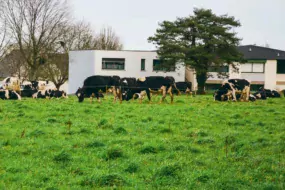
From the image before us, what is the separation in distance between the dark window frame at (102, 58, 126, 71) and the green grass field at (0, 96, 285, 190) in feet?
156

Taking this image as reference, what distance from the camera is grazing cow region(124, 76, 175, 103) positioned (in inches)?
1196

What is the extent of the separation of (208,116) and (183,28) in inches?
1482

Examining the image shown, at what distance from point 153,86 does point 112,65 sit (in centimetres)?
3420

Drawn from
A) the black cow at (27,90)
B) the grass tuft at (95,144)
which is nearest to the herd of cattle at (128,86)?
the black cow at (27,90)

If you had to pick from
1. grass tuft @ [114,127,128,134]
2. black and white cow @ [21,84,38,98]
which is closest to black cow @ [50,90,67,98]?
black and white cow @ [21,84,38,98]

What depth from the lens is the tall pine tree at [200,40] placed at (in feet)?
173

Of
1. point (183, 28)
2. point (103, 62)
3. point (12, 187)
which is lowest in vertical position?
point (12, 187)

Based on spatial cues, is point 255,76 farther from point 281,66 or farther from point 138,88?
point 138,88

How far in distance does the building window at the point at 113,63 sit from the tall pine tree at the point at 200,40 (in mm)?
8974

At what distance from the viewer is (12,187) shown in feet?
24.0

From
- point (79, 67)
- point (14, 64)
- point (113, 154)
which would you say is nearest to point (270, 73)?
point (79, 67)

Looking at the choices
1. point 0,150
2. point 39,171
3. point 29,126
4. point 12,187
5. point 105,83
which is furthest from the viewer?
point 105,83

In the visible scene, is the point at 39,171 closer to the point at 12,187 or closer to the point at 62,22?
the point at 12,187

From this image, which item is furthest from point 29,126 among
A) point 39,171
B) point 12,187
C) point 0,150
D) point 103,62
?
point 103,62
